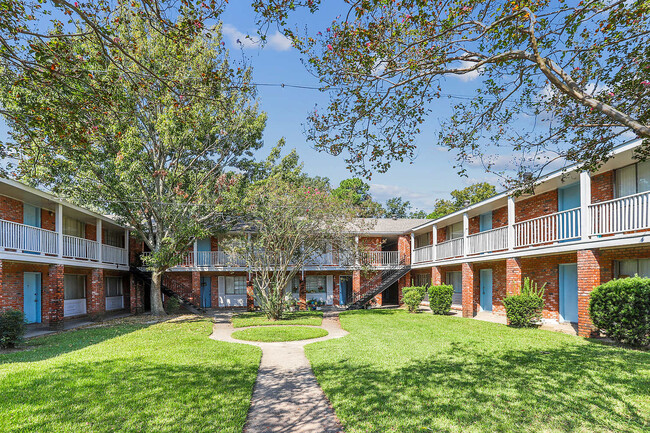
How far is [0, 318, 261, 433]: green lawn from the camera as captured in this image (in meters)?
4.93

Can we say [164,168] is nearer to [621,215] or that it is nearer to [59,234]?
[59,234]

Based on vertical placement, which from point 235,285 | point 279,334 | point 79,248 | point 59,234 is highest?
point 59,234

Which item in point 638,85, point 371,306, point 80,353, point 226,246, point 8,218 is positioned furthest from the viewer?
point 371,306

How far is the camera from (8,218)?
15.0 meters

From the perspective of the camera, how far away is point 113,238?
24172 millimetres

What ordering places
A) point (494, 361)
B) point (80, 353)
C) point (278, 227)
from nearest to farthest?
1. point (494, 361)
2. point (80, 353)
3. point (278, 227)

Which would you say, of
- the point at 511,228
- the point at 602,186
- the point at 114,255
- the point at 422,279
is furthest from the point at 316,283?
the point at 602,186

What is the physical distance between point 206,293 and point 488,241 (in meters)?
17.6

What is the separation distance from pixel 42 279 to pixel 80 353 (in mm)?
10487

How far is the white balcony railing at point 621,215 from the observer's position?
10008 millimetres

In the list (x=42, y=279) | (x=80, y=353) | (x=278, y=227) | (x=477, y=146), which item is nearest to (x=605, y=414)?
(x=477, y=146)

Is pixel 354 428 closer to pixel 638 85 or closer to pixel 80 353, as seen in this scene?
pixel 638 85

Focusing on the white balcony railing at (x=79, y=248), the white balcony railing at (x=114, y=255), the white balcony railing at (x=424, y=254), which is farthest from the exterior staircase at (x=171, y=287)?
the white balcony railing at (x=424, y=254)

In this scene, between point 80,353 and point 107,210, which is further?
point 107,210
